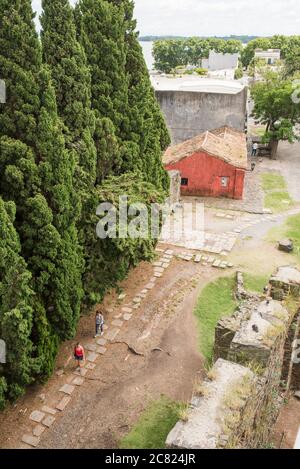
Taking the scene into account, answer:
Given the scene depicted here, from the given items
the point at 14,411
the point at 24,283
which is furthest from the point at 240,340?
the point at 14,411

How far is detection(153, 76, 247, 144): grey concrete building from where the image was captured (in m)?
35.2

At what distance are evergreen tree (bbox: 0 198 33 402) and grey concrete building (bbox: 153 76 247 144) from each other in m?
25.0

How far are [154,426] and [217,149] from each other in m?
20.9

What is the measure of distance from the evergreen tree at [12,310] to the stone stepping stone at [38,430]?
1200 mm

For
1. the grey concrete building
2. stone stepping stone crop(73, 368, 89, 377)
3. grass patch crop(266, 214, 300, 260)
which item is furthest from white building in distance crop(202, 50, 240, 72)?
stone stepping stone crop(73, 368, 89, 377)

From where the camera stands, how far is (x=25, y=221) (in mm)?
13914

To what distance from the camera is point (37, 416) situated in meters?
13.6

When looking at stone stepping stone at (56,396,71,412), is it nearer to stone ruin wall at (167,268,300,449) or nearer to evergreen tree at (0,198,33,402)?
evergreen tree at (0,198,33,402)

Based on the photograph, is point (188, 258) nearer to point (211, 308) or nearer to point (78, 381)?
point (211, 308)

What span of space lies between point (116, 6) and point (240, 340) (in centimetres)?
1491

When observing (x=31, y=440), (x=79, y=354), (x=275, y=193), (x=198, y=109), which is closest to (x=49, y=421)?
(x=31, y=440)

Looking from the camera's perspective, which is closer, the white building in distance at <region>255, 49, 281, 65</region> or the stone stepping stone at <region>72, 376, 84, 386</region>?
the stone stepping stone at <region>72, 376, 84, 386</region>

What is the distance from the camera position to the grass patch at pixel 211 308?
16953mm

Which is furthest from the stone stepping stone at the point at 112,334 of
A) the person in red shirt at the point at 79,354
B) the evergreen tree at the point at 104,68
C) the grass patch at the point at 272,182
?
the grass patch at the point at 272,182
